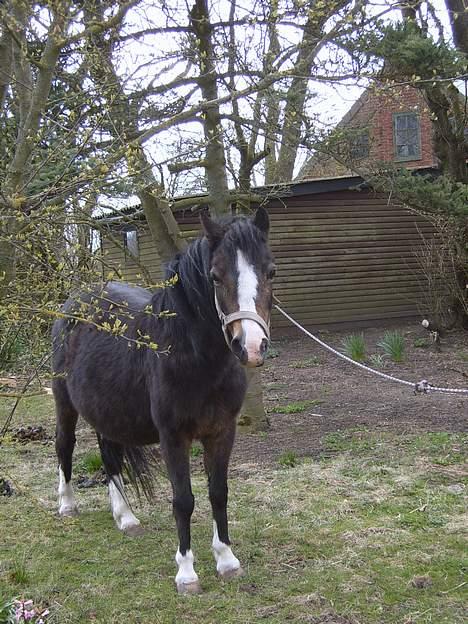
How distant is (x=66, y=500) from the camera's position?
13.5ft

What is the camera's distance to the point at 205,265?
2.92m

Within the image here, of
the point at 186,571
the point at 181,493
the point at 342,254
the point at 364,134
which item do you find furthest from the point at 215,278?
the point at 342,254

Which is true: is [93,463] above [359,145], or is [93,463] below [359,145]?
below

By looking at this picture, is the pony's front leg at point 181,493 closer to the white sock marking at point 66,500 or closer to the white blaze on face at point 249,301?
the white blaze on face at point 249,301

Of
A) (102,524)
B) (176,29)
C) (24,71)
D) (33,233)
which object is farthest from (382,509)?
(176,29)

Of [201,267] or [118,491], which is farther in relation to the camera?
[118,491]

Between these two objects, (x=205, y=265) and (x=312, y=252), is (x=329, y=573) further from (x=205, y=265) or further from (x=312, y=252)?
(x=312, y=252)

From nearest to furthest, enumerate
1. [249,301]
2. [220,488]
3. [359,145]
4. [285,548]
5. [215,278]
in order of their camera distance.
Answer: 1. [249,301]
2. [215,278]
3. [220,488]
4. [285,548]
5. [359,145]

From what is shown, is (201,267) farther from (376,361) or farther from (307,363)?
(307,363)

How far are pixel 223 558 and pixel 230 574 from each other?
3.3 inches

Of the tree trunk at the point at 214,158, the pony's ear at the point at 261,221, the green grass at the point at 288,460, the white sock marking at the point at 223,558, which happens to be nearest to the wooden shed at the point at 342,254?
the tree trunk at the point at 214,158

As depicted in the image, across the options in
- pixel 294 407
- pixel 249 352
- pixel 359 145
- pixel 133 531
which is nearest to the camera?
pixel 249 352

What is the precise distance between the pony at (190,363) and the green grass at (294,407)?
3.05 metres

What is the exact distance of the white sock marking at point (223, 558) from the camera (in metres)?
3.04
